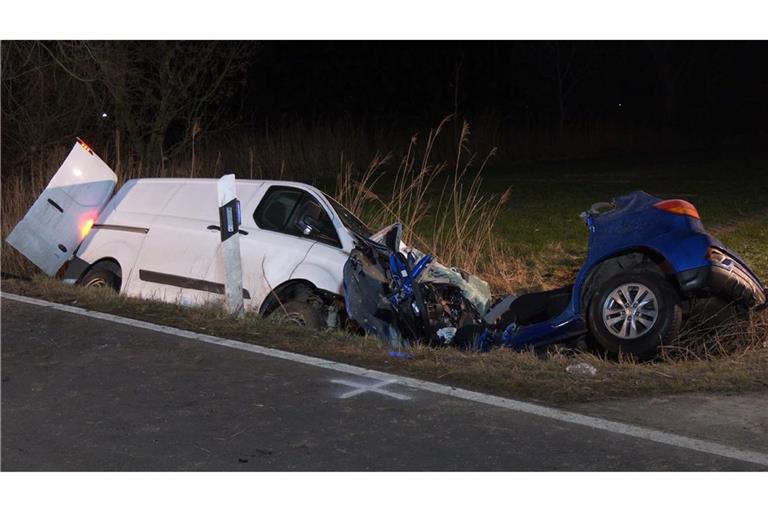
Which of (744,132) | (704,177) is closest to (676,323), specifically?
(704,177)

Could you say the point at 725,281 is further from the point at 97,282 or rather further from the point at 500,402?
the point at 97,282

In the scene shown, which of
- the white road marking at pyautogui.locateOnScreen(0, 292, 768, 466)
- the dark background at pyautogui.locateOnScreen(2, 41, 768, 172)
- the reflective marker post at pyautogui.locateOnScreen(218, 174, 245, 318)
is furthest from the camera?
the dark background at pyautogui.locateOnScreen(2, 41, 768, 172)

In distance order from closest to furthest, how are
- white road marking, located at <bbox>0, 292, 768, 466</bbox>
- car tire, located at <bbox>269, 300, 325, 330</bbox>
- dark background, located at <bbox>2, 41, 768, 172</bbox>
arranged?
1. white road marking, located at <bbox>0, 292, 768, 466</bbox>
2. car tire, located at <bbox>269, 300, 325, 330</bbox>
3. dark background, located at <bbox>2, 41, 768, 172</bbox>

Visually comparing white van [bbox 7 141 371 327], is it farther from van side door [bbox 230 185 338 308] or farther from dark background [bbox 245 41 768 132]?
dark background [bbox 245 41 768 132]

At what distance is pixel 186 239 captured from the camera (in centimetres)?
977

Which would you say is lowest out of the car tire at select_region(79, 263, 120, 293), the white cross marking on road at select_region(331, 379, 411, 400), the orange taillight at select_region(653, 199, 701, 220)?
the white cross marking on road at select_region(331, 379, 411, 400)

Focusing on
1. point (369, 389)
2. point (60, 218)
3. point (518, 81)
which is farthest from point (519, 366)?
point (518, 81)

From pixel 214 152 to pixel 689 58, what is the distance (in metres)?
34.5

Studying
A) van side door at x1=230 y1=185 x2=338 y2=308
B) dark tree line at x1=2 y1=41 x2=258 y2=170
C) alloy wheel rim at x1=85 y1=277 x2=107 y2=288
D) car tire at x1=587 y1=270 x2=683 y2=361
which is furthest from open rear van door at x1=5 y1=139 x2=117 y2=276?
dark tree line at x1=2 y1=41 x2=258 y2=170

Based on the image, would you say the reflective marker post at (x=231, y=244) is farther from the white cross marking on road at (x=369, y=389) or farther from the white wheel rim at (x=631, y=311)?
the white wheel rim at (x=631, y=311)

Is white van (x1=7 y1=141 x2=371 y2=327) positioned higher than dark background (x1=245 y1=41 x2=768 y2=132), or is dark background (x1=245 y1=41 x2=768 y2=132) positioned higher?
dark background (x1=245 y1=41 x2=768 y2=132)

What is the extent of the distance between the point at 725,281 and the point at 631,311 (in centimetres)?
77

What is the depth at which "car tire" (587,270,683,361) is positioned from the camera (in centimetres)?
752

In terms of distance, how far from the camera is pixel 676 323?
750 centimetres
